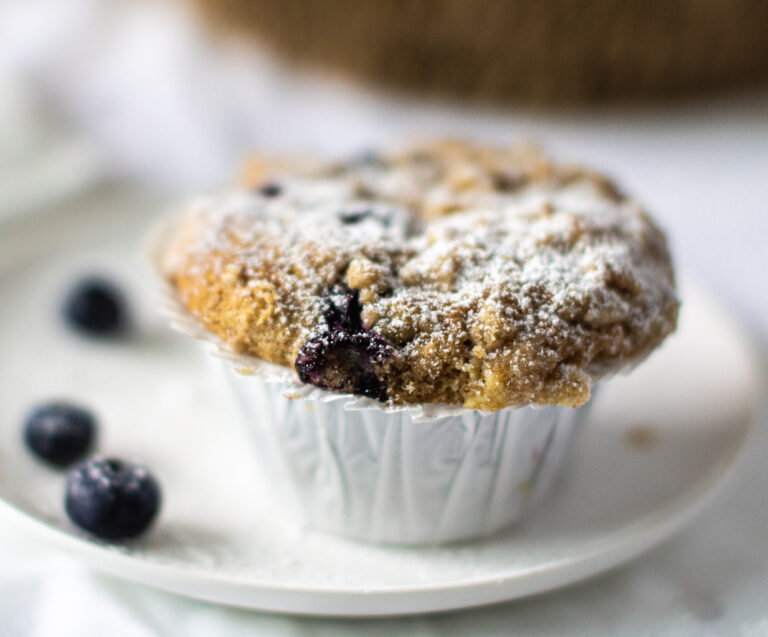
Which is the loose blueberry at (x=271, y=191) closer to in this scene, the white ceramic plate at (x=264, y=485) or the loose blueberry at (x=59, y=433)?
the white ceramic plate at (x=264, y=485)

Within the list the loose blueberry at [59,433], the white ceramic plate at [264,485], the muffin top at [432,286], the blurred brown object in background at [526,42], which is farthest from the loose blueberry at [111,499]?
the blurred brown object in background at [526,42]

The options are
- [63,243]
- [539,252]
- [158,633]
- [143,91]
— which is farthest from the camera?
[143,91]

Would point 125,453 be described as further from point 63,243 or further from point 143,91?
point 143,91

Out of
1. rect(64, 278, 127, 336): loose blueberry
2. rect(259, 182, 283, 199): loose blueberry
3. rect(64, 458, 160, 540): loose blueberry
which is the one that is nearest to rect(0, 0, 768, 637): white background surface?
rect(64, 458, 160, 540): loose blueberry

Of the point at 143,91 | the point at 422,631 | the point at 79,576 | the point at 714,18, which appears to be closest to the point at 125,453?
the point at 79,576

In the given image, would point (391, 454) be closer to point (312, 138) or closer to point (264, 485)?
point (264, 485)

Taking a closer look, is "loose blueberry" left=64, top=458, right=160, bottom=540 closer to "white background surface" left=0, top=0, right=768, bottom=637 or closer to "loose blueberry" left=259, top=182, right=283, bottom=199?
"white background surface" left=0, top=0, right=768, bottom=637
